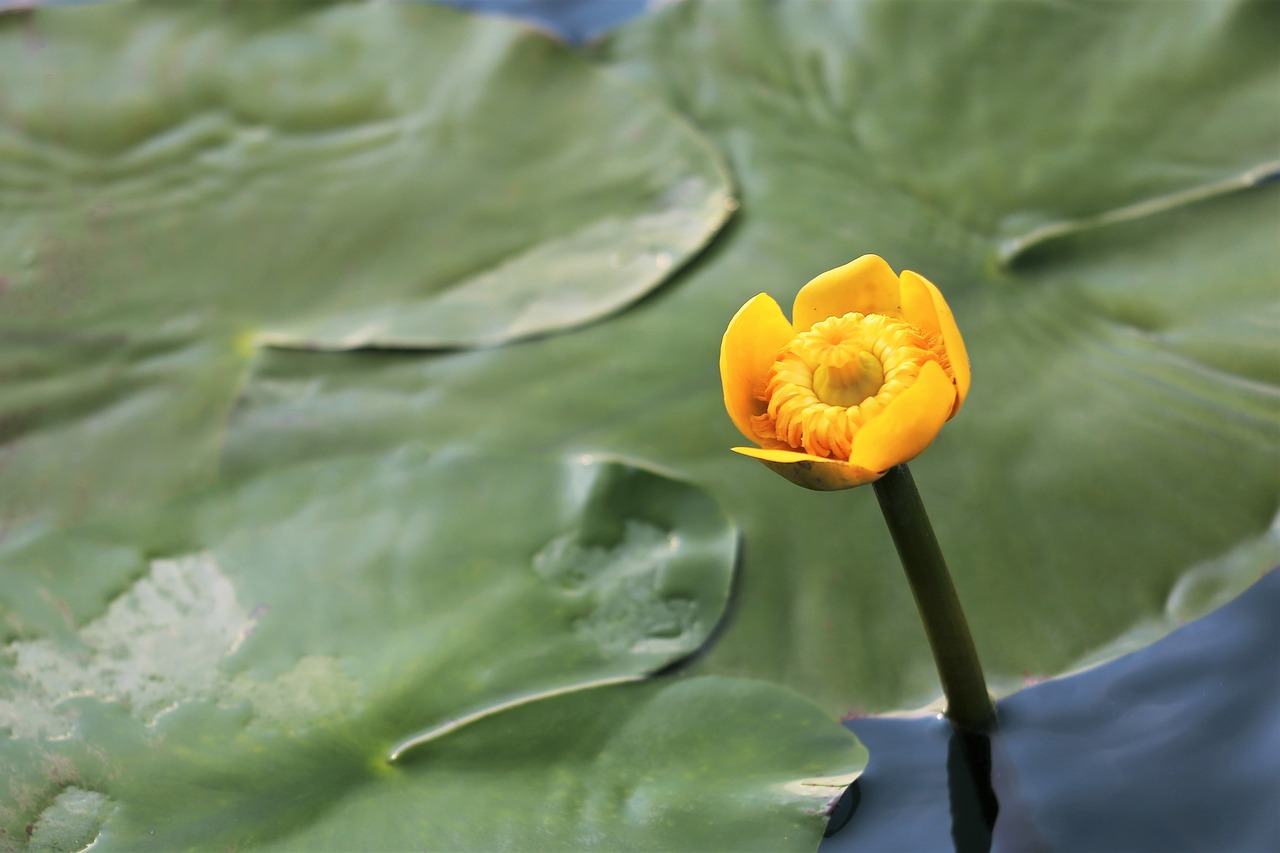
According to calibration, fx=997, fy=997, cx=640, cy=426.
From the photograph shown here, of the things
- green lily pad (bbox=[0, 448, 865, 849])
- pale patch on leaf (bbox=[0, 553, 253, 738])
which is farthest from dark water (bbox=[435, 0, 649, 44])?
pale patch on leaf (bbox=[0, 553, 253, 738])

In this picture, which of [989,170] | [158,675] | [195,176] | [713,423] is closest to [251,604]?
[158,675]

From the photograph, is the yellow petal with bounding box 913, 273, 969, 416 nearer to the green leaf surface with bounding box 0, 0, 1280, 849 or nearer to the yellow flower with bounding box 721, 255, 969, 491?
the yellow flower with bounding box 721, 255, 969, 491

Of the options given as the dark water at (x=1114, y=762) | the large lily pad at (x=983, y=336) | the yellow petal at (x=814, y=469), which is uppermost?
the yellow petal at (x=814, y=469)

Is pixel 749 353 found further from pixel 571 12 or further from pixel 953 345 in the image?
pixel 571 12

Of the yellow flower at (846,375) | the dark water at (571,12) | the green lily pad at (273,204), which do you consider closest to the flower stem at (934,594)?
the yellow flower at (846,375)

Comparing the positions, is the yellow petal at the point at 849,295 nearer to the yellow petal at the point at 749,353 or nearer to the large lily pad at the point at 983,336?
the yellow petal at the point at 749,353

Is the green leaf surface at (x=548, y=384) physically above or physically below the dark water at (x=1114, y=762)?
above

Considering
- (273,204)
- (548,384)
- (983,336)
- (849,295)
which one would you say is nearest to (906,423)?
(849,295)
